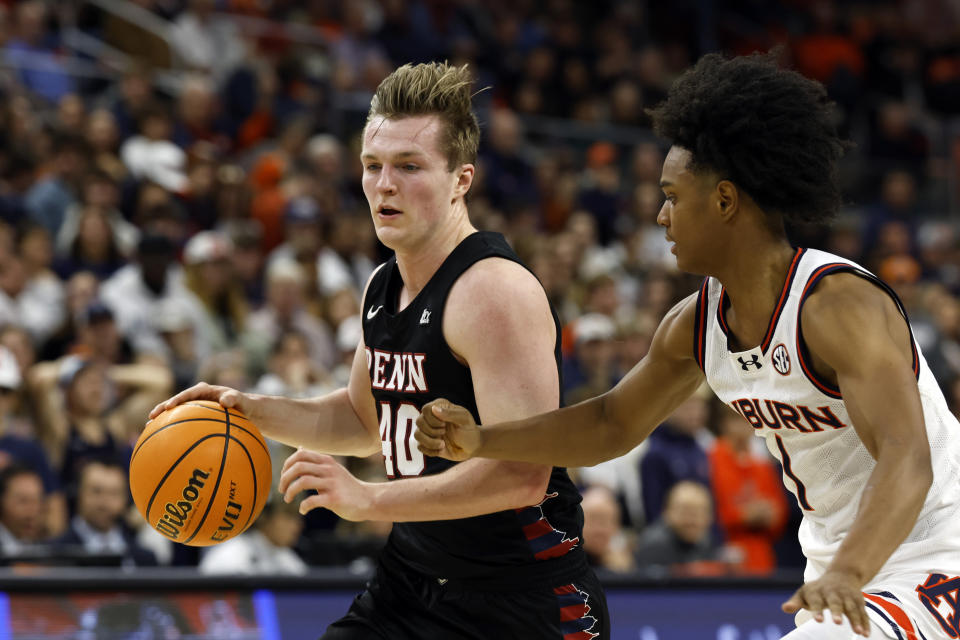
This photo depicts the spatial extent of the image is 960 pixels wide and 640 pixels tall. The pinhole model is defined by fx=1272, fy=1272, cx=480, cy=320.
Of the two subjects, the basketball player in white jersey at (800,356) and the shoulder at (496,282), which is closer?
the basketball player in white jersey at (800,356)

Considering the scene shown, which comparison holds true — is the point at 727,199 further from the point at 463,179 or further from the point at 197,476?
the point at 197,476

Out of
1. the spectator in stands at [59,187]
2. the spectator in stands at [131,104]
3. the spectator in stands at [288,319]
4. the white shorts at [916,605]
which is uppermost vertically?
the spectator in stands at [131,104]

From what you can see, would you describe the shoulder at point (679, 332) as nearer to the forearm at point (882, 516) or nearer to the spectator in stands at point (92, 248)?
the forearm at point (882, 516)

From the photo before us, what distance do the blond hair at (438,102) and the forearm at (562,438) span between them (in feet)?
2.79

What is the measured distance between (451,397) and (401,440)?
244 mm

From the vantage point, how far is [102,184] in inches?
357

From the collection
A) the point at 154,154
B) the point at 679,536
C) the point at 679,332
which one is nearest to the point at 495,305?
the point at 679,332

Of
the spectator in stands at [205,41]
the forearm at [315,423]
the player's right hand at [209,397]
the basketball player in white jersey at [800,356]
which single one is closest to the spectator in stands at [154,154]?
the spectator in stands at [205,41]

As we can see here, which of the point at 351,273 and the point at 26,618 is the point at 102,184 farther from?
the point at 26,618

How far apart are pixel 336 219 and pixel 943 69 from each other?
1044cm

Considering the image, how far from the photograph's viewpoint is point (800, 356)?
3.27m

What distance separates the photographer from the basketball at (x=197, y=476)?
152 inches

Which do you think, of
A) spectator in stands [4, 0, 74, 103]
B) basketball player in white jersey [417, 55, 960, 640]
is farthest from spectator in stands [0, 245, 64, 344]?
basketball player in white jersey [417, 55, 960, 640]

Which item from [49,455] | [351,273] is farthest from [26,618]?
[351,273]
